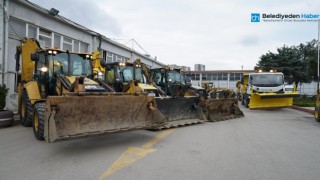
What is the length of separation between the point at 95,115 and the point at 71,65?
3.15 m

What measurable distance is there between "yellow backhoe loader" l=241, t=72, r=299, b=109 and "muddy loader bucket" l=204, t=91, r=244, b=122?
9.73 feet

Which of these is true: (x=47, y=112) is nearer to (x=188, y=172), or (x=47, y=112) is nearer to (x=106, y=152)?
(x=106, y=152)

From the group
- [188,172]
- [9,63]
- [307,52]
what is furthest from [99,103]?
[307,52]

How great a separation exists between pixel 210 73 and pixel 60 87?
149 ft

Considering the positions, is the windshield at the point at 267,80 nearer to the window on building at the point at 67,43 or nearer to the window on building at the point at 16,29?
the window on building at the point at 67,43

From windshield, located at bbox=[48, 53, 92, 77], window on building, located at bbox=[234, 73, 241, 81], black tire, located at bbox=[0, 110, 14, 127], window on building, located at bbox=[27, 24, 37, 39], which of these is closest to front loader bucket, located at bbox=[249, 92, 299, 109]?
windshield, located at bbox=[48, 53, 92, 77]

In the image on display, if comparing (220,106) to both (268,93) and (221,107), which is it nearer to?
(221,107)

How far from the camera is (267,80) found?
659 inches

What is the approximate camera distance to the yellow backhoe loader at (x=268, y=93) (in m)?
15.5

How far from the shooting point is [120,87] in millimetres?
11352

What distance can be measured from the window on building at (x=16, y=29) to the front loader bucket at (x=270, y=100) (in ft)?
42.8

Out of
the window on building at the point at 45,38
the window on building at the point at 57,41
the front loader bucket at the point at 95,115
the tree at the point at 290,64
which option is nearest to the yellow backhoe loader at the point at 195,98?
the front loader bucket at the point at 95,115

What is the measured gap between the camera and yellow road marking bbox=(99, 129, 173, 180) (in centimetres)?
474

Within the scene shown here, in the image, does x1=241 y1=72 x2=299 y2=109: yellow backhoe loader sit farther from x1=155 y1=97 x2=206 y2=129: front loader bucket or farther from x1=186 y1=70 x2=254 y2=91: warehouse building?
x1=186 y1=70 x2=254 y2=91: warehouse building
